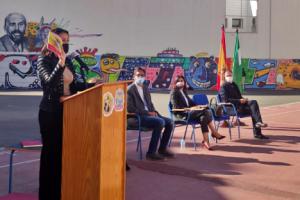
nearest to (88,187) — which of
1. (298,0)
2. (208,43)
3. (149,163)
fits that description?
(149,163)

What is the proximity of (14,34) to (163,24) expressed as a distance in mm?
10618

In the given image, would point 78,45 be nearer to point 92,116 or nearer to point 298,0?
point 298,0

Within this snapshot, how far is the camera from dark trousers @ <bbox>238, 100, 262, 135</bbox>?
1123 centimetres

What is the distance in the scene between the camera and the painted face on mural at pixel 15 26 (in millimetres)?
36312

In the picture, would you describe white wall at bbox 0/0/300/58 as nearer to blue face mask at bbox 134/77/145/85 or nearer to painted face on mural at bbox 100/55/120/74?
painted face on mural at bbox 100/55/120/74

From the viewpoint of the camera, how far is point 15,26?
120 feet

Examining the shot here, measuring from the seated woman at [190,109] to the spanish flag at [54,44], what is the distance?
543 centimetres

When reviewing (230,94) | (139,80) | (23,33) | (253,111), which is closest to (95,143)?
(139,80)

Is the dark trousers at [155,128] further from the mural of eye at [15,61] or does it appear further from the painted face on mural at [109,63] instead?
the mural of eye at [15,61]

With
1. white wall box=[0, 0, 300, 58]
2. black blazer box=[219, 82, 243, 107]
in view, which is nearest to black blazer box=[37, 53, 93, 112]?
black blazer box=[219, 82, 243, 107]

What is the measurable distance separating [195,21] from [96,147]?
3432 centimetres

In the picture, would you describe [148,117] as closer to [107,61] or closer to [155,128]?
[155,128]

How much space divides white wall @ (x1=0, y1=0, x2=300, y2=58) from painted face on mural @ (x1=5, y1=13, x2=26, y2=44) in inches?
15.8

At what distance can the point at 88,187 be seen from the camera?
13.5 ft
